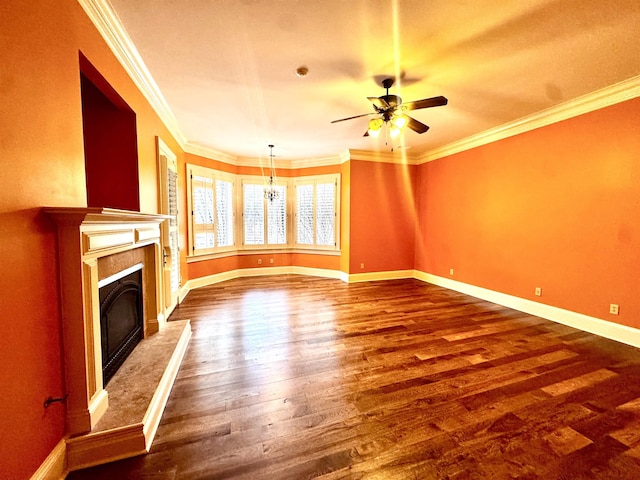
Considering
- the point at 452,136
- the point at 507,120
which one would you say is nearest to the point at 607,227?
the point at 507,120

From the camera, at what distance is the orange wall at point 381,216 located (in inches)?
219

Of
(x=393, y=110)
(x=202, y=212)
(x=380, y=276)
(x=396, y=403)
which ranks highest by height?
(x=393, y=110)

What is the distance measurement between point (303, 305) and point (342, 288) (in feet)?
4.12

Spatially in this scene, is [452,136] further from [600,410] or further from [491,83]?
[600,410]

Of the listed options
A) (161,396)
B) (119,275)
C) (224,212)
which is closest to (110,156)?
(119,275)

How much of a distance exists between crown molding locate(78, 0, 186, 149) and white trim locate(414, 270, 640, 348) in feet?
18.3

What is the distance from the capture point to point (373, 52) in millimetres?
2238

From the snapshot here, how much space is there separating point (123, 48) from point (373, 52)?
82.5 inches

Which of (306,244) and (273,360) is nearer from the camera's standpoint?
(273,360)

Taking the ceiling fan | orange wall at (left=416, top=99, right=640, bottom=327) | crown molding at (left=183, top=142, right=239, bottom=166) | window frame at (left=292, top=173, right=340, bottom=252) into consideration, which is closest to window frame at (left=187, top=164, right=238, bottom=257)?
crown molding at (left=183, top=142, right=239, bottom=166)

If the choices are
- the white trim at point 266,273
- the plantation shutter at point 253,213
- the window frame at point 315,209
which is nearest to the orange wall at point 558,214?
the window frame at point 315,209

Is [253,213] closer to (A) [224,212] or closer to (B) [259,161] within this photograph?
(A) [224,212]

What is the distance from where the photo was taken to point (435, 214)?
5527 millimetres

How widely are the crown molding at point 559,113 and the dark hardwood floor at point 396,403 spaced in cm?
272
